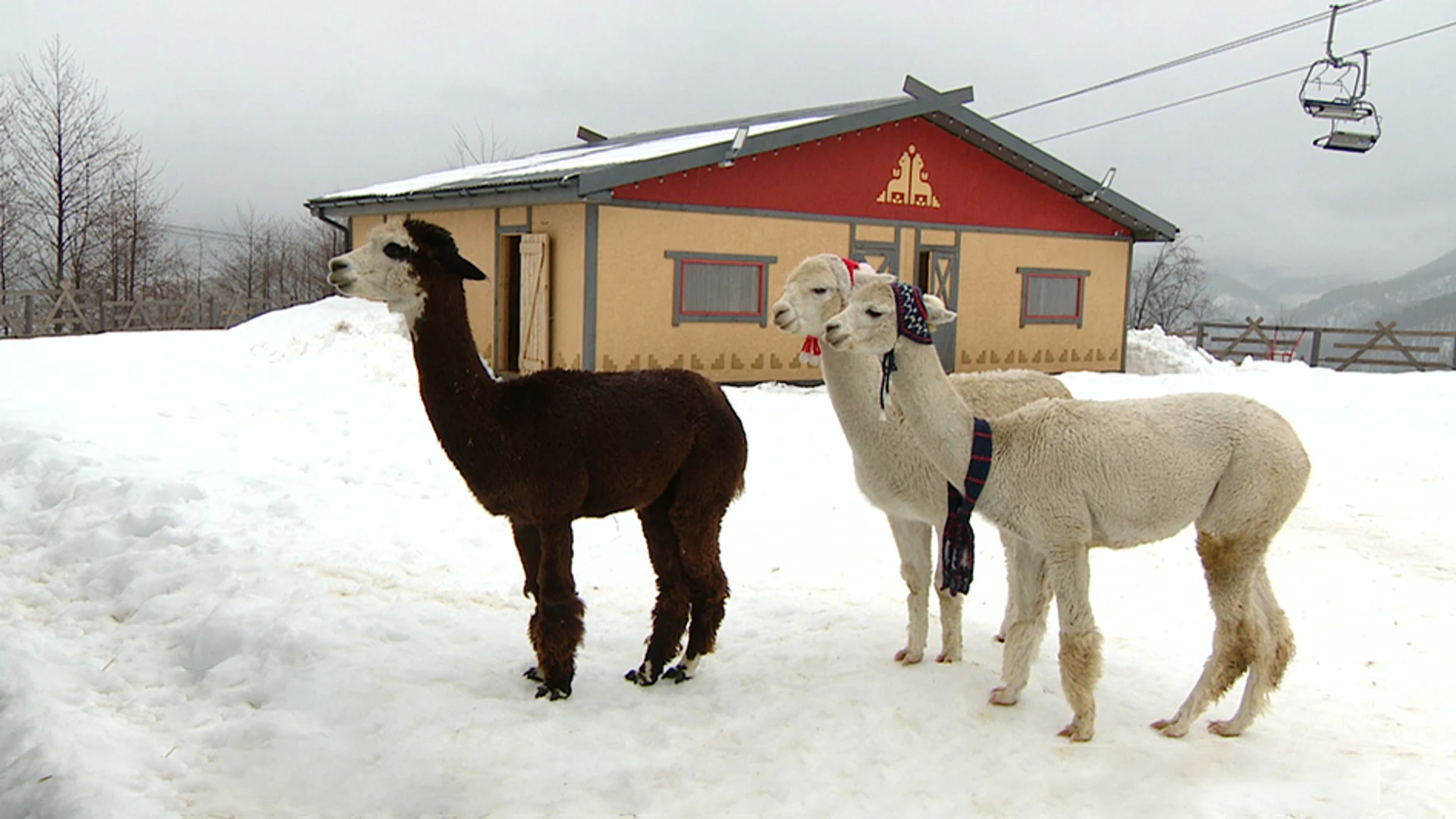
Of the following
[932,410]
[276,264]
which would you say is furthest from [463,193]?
[276,264]

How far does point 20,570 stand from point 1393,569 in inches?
375

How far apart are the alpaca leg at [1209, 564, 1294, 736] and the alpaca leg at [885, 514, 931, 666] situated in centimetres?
138

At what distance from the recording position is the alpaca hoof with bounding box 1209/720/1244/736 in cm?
483

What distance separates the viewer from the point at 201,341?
47.9 ft

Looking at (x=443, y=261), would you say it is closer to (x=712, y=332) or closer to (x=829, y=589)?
(x=829, y=589)

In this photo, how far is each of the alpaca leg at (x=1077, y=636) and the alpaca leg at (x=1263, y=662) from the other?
0.71 m

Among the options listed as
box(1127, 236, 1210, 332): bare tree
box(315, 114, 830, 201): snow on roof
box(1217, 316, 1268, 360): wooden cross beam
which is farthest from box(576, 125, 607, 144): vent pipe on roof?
box(1127, 236, 1210, 332): bare tree

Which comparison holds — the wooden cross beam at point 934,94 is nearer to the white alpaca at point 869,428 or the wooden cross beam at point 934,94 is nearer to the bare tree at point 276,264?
the white alpaca at point 869,428

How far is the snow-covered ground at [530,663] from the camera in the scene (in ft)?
13.9

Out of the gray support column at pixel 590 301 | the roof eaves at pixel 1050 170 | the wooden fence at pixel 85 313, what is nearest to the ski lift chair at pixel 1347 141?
the roof eaves at pixel 1050 170

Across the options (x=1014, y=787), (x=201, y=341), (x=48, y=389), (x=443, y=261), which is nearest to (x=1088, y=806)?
(x=1014, y=787)

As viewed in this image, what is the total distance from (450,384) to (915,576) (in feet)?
8.45

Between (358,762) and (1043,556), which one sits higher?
(1043,556)

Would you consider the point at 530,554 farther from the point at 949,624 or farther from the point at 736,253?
the point at 736,253
